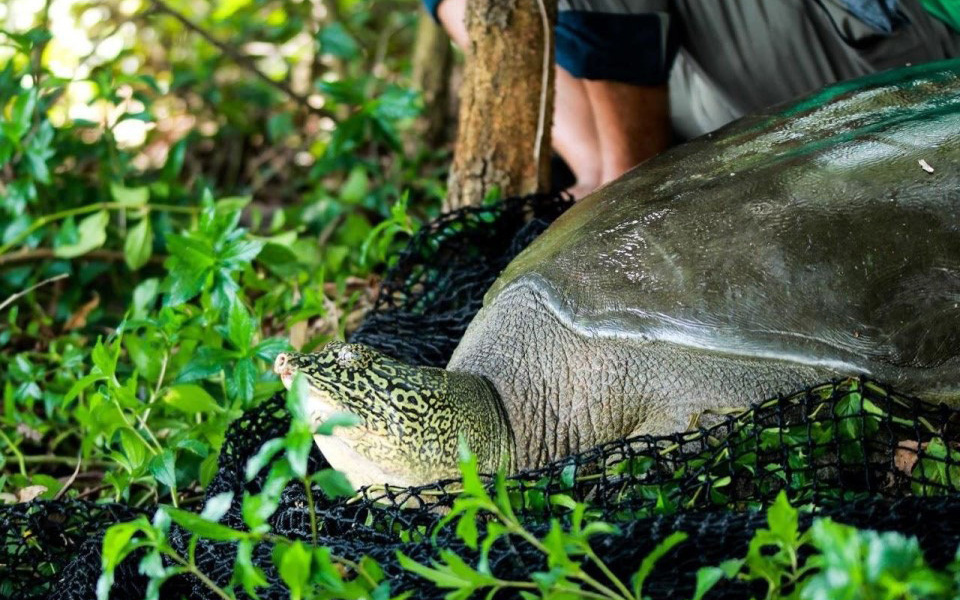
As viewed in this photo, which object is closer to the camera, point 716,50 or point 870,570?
point 870,570

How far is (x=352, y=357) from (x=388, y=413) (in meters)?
0.11

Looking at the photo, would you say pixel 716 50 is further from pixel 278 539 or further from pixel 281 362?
pixel 278 539

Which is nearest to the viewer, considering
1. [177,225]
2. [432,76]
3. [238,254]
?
[238,254]

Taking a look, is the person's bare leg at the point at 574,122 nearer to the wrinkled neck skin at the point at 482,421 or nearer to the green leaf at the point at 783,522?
the wrinkled neck skin at the point at 482,421

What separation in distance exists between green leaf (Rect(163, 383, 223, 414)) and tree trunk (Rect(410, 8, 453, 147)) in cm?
202

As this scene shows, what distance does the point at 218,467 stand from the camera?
177 centimetres

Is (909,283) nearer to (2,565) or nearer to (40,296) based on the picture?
(2,565)

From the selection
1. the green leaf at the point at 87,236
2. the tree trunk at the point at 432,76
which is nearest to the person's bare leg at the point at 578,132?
the tree trunk at the point at 432,76

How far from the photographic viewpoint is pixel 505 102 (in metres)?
2.42

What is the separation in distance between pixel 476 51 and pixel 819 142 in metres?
0.87

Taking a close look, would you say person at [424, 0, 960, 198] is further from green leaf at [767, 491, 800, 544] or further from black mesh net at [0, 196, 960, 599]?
green leaf at [767, 491, 800, 544]

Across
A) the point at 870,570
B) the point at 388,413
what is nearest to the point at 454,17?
the point at 388,413

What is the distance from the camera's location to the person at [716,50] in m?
2.45

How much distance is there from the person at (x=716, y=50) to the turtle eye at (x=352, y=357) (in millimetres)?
1124
